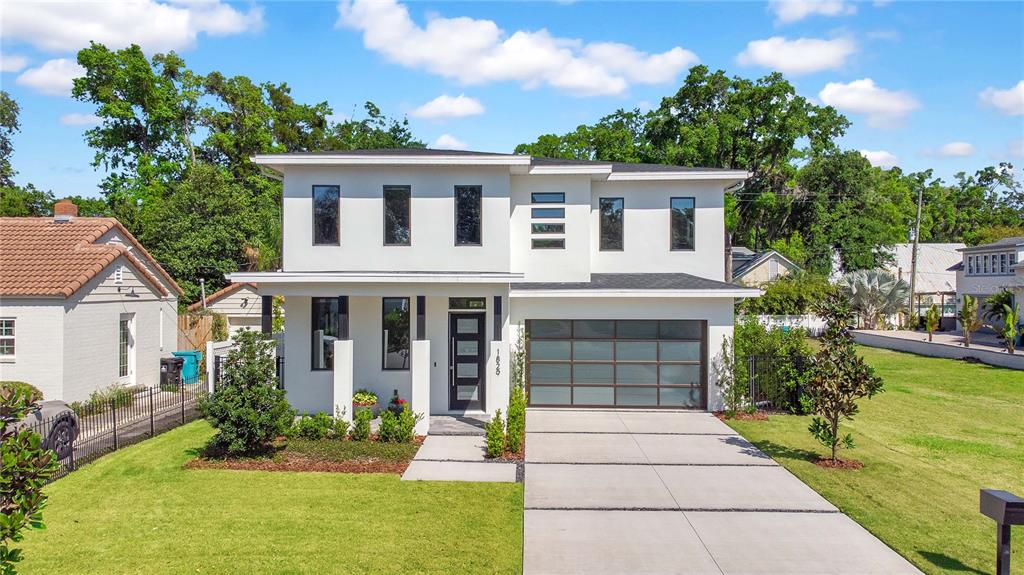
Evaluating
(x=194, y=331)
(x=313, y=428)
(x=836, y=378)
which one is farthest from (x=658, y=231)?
(x=194, y=331)

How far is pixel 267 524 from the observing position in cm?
866

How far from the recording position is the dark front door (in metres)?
15.9

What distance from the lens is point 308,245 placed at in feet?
51.2

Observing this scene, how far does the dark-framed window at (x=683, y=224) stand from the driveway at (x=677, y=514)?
20.6 ft

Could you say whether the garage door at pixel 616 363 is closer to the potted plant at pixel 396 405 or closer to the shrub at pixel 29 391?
the potted plant at pixel 396 405

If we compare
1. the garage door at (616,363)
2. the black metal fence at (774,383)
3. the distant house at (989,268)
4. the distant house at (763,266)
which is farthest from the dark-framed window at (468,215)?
the distant house at (989,268)

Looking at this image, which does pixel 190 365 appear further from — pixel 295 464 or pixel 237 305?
pixel 295 464

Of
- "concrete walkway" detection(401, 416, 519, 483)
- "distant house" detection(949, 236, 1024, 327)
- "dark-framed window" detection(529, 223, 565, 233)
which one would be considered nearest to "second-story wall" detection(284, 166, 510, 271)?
"dark-framed window" detection(529, 223, 565, 233)

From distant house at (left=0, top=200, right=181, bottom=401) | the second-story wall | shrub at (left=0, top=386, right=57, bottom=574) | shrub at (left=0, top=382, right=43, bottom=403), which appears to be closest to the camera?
shrub at (left=0, top=386, right=57, bottom=574)

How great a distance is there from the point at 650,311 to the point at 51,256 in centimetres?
1610

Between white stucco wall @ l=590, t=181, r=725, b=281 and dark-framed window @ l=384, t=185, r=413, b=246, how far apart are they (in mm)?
5469

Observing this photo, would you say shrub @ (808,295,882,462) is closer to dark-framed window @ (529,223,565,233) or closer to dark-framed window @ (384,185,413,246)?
dark-framed window @ (529,223,565,233)

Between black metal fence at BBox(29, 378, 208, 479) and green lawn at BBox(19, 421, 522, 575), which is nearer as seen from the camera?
green lawn at BBox(19, 421, 522, 575)

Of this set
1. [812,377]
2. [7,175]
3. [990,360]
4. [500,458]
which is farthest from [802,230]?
[7,175]
